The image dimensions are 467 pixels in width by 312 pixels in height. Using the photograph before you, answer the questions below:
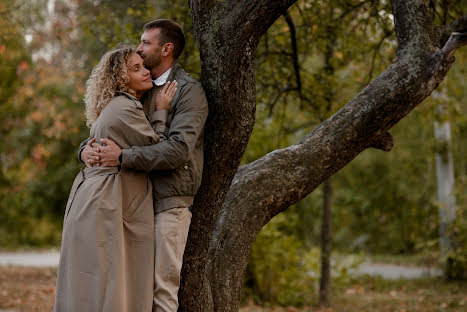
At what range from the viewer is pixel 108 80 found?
348cm

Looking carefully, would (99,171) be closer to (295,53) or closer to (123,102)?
(123,102)

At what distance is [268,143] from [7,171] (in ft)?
37.7

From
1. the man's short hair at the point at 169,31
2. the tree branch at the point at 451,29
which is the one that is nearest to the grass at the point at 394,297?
the tree branch at the point at 451,29

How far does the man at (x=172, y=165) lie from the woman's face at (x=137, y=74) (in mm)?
120

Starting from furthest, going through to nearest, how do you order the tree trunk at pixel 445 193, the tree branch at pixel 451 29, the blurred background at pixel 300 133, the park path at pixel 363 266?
1. the park path at pixel 363 266
2. the tree trunk at pixel 445 193
3. the blurred background at pixel 300 133
4. the tree branch at pixel 451 29

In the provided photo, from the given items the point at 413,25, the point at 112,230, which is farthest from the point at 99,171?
the point at 413,25

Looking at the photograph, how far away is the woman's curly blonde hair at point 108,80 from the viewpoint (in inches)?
137

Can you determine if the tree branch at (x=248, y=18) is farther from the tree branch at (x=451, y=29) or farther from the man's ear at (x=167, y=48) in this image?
the tree branch at (x=451, y=29)

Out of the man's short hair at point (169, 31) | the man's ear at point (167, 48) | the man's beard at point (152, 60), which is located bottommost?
the man's beard at point (152, 60)

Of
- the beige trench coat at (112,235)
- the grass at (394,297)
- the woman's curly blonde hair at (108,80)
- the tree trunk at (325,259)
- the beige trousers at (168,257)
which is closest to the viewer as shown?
the beige trench coat at (112,235)

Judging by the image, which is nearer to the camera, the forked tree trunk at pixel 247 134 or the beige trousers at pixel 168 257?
the beige trousers at pixel 168 257

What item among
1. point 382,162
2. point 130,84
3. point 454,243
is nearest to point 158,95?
point 130,84

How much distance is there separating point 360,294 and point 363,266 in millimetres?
4935

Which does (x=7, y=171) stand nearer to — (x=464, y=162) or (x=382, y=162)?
(x=382, y=162)
